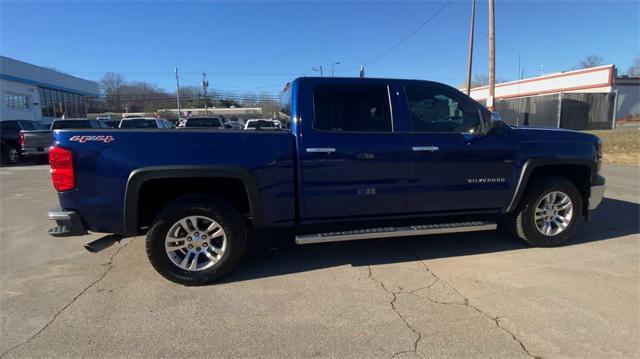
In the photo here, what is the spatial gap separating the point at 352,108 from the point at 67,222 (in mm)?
3009

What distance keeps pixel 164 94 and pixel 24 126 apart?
8157cm

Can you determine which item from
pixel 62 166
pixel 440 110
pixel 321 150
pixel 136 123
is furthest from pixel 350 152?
pixel 136 123

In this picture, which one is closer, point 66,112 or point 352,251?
point 352,251

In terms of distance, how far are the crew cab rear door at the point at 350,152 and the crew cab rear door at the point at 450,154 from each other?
0.17 metres

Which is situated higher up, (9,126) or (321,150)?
(9,126)

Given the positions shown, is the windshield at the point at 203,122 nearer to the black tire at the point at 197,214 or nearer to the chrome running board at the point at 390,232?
the black tire at the point at 197,214

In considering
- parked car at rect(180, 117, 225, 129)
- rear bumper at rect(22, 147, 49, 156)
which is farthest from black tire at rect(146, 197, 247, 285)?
parked car at rect(180, 117, 225, 129)

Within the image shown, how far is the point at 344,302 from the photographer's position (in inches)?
135

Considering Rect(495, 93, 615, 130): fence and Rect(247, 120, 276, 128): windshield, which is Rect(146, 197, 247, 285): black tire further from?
Rect(495, 93, 615, 130): fence

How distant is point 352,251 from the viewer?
4.69 m

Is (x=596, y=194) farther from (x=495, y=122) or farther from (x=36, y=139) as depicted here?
(x=36, y=139)

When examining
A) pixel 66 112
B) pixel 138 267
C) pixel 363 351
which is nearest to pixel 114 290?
pixel 138 267

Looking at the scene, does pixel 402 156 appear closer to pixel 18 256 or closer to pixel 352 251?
pixel 352 251

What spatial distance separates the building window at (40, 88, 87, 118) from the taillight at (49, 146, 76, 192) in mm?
36643
